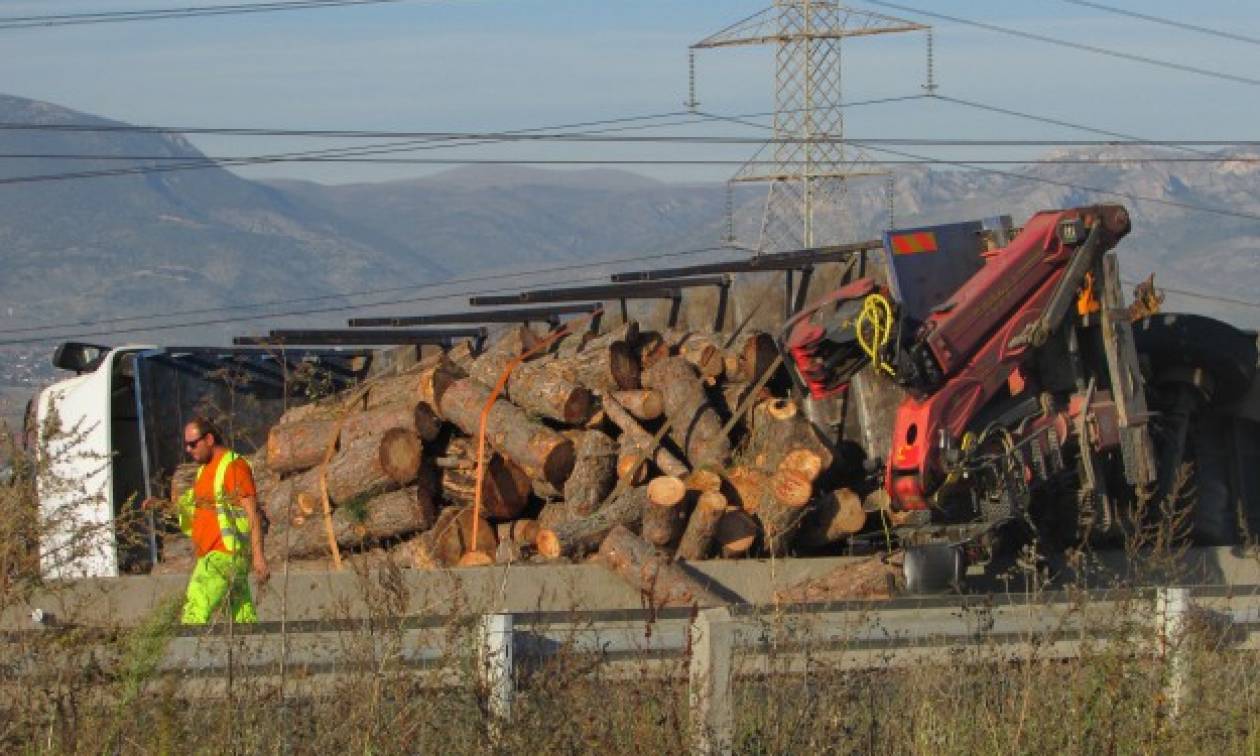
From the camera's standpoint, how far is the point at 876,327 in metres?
14.4

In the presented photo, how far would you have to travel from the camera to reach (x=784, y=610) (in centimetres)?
830

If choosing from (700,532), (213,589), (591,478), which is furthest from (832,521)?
(213,589)

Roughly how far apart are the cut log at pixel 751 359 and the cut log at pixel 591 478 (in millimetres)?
1356

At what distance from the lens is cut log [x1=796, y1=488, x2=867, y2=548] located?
15492 millimetres

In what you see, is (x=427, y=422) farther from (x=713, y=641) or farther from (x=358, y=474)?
(x=713, y=641)

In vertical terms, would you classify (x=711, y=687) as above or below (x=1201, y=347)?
below

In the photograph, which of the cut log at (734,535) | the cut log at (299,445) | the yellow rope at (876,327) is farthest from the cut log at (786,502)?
the cut log at (299,445)

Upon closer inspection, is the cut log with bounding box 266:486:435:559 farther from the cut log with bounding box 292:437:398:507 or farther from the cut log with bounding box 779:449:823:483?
the cut log with bounding box 779:449:823:483

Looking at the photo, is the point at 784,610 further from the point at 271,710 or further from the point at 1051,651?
the point at 271,710

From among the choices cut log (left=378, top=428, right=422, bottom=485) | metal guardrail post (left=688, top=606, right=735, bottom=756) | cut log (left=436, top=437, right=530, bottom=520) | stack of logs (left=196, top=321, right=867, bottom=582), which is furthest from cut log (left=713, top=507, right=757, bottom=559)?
metal guardrail post (left=688, top=606, right=735, bottom=756)

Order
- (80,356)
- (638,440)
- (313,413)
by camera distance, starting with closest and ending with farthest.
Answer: (638,440) → (313,413) → (80,356)

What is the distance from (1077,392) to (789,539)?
2.30 meters

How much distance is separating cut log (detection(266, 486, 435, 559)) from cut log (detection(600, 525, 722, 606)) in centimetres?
247

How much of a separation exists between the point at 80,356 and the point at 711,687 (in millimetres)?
13423
